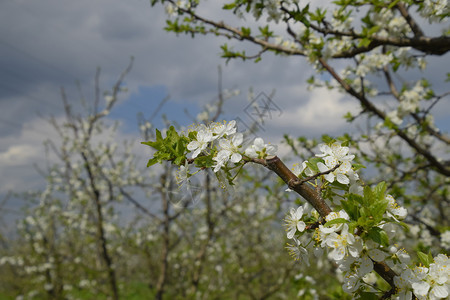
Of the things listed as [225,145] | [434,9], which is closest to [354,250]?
[225,145]

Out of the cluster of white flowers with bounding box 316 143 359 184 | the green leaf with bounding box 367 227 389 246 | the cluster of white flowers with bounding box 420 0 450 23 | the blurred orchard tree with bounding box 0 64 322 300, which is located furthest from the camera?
the blurred orchard tree with bounding box 0 64 322 300

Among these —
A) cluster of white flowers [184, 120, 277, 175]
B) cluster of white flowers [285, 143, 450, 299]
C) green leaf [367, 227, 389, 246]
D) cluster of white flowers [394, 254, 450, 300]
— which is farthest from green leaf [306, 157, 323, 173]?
cluster of white flowers [394, 254, 450, 300]

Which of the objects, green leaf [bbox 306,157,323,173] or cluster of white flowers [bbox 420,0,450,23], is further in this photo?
cluster of white flowers [bbox 420,0,450,23]

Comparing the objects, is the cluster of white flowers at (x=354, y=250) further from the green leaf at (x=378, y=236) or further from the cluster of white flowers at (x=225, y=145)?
the cluster of white flowers at (x=225, y=145)

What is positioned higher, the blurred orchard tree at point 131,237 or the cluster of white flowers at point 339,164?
the blurred orchard tree at point 131,237

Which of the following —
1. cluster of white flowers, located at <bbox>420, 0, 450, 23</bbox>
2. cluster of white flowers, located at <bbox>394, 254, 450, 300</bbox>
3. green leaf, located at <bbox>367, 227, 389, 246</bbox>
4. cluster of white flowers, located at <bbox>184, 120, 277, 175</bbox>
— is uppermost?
cluster of white flowers, located at <bbox>420, 0, 450, 23</bbox>

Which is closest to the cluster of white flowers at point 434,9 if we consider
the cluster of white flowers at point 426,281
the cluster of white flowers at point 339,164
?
the cluster of white flowers at point 339,164

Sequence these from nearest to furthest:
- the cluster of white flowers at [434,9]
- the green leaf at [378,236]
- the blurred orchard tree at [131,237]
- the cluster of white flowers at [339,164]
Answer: the green leaf at [378,236] → the cluster of white flowers at [339,164] → the cluster of white flowers at [434,9] → the blurred orchard tree at [131,237]

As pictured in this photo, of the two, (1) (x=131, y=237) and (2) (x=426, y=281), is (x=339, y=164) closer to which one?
(2) (x=426, y=281)

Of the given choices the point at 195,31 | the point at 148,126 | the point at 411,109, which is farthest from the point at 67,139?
the point at 411,109

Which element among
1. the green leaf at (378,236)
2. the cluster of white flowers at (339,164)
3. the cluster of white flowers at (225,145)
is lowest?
the green leaf at (378,236)

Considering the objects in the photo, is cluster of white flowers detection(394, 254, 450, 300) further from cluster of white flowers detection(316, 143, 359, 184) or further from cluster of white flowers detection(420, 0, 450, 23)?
cluster of white flowers detection(420, 0, 450, 23)

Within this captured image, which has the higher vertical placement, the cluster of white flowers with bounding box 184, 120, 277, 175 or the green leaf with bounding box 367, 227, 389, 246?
the cluster of white flowers with bounding box 184, 120, 277, 175

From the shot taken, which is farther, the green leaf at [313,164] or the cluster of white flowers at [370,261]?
the green leaf at [313,164]
